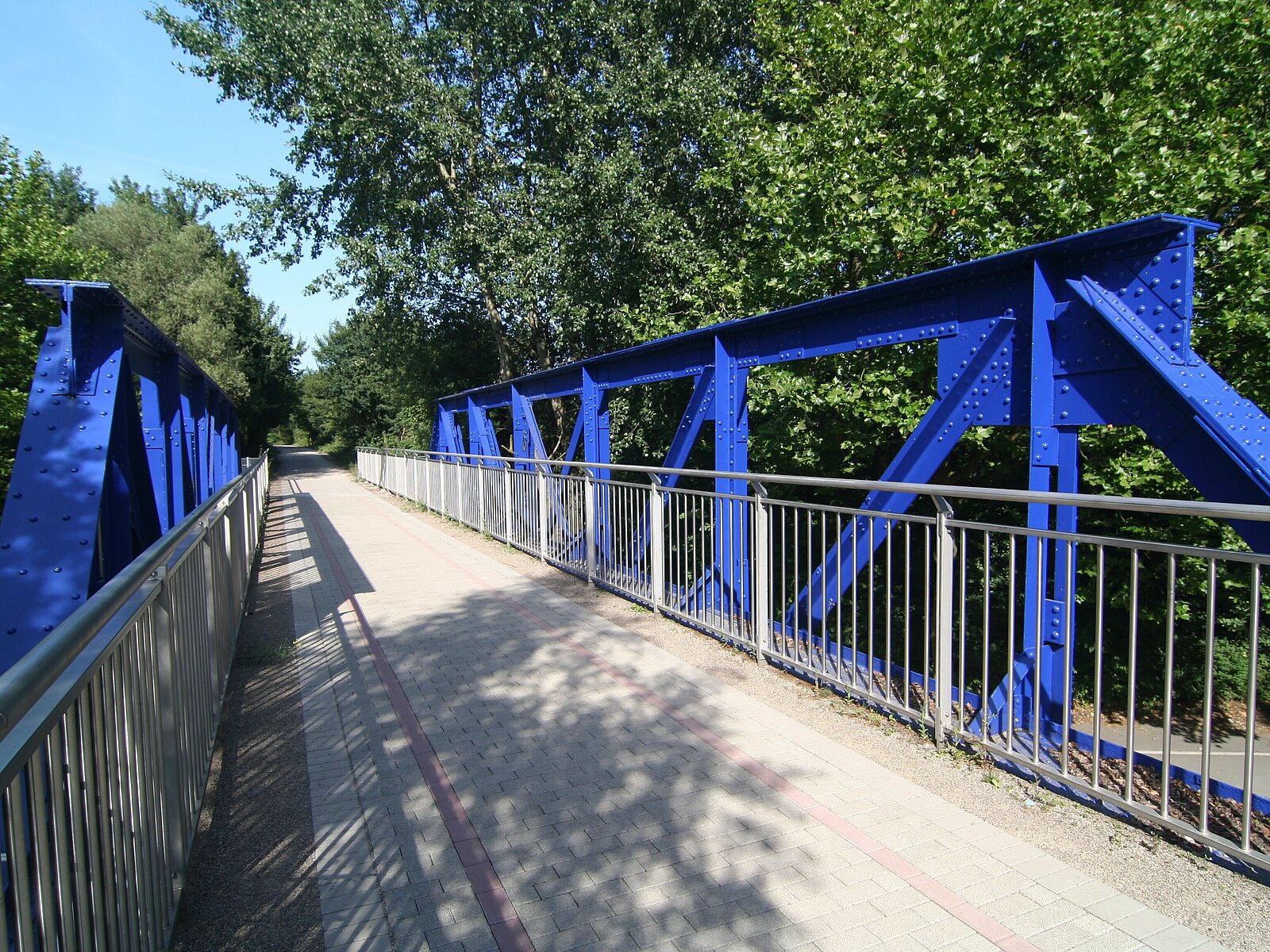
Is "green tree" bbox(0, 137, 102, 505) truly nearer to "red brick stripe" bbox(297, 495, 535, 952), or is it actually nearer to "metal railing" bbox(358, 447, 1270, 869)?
"metal railing" bbox(358, 447, 1270, 869)

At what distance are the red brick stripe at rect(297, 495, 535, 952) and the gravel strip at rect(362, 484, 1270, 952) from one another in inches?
80.9

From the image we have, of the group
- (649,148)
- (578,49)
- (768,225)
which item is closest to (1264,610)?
(768,225)

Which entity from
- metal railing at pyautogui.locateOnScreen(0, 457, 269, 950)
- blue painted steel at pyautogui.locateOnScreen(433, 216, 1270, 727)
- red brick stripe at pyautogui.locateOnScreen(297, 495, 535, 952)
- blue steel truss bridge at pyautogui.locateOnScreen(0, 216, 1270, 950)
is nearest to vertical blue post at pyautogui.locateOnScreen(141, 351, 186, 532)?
blue steel truss bridge at pyautogui.locateOnScreen(0, 216, 1270, 950)

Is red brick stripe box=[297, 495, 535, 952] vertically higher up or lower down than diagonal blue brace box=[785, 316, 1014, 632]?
lower down

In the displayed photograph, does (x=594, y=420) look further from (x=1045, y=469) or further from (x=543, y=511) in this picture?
(x=1045, y=469)

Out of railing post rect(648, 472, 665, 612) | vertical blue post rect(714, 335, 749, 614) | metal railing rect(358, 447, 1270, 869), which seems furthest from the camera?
railing post rect(648, 472, 665, 612)

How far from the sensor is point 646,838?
3.39 meters

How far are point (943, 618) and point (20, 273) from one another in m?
24.7

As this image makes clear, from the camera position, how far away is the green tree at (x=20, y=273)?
19.6 m

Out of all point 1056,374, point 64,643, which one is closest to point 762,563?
point 1056,374

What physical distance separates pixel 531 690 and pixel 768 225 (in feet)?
30.8

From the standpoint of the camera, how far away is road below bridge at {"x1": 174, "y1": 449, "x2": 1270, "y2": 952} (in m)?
2.78

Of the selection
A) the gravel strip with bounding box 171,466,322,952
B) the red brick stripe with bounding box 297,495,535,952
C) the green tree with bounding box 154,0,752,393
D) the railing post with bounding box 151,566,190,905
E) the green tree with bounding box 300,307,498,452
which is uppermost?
the green tree with bounding box 154,0,752,393

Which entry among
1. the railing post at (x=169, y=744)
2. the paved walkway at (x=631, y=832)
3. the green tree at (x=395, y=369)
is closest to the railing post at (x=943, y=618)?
the paved walkway at (x=631, y=832)
